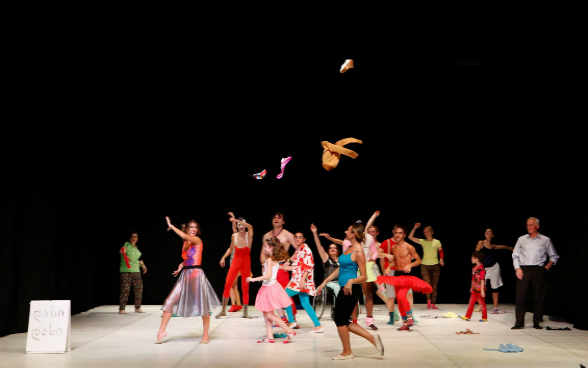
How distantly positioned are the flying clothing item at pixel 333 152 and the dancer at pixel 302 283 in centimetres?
306

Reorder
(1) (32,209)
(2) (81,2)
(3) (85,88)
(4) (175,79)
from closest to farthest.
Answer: (2) (81,2), (1) (32,209), (3) (85,88), (4) (175,79)

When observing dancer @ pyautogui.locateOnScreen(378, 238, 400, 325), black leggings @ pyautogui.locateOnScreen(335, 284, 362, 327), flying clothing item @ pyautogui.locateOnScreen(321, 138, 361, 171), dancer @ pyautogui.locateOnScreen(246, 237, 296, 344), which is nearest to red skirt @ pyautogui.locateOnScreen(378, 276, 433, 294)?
dancer @ pyautogui.locateOnScreen(378, 238, 400, 325)

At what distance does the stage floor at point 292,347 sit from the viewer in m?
6.87

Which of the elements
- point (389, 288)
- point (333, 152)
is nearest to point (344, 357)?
point (389, 288)

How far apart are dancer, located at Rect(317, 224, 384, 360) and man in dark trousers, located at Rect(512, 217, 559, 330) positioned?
382 centimetres

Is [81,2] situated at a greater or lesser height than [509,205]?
greater

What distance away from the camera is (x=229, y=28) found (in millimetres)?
7730

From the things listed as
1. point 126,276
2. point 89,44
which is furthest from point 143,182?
point 89,44

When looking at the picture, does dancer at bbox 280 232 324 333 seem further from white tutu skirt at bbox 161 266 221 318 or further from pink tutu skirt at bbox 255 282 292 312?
white tutu skirt at bbox 161 266 221 318

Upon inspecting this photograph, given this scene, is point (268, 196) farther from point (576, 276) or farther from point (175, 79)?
point (576, 276)

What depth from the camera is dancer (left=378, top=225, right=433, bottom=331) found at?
30.6ft

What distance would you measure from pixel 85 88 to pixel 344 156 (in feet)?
17.8

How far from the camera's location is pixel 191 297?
26.7 feet

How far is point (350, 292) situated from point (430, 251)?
654 centimetres
